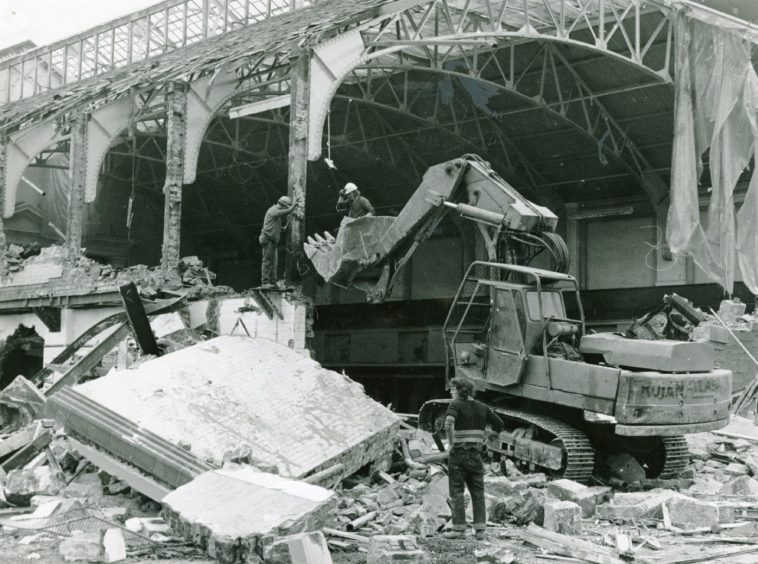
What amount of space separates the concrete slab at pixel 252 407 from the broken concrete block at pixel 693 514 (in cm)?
323

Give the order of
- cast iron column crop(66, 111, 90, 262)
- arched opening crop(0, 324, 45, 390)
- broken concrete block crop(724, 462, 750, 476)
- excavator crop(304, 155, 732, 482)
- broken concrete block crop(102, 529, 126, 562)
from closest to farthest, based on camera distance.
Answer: broken concrete block crop(102, 529, 126, 562) → excavator crop(304, 155, 732, 482) → broken concrete block crop(724, 462, 750, 476) → cast iron column crop(66, 111, 90, 262) → arched opening crop(0, 324, 45, 390)

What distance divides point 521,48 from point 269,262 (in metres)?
10.9

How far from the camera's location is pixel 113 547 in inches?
267

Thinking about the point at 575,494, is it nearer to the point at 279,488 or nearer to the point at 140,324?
the point at 279,488

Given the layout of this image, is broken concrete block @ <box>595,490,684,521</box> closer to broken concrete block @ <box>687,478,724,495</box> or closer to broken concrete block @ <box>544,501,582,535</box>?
broken concrete block @ <box>544,501,582,535</box>

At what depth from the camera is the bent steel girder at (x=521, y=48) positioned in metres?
15.0

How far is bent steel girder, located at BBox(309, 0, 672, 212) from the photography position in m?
15.0

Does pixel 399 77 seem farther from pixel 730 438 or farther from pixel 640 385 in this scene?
pixel 640 385

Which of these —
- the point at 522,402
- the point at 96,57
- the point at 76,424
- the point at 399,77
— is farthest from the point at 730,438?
the point at 96,57

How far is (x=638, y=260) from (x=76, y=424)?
21440 mm

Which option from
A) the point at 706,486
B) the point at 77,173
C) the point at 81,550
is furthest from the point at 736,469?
the point at 77,173

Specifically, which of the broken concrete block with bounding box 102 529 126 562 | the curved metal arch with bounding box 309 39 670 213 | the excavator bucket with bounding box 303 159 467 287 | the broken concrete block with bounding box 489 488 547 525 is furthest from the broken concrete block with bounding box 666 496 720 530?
the curved metal arch with bounding box 309 39 670 213

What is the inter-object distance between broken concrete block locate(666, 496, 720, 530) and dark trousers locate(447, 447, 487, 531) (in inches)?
79.6

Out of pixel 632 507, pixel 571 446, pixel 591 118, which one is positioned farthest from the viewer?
pixel 591 118
